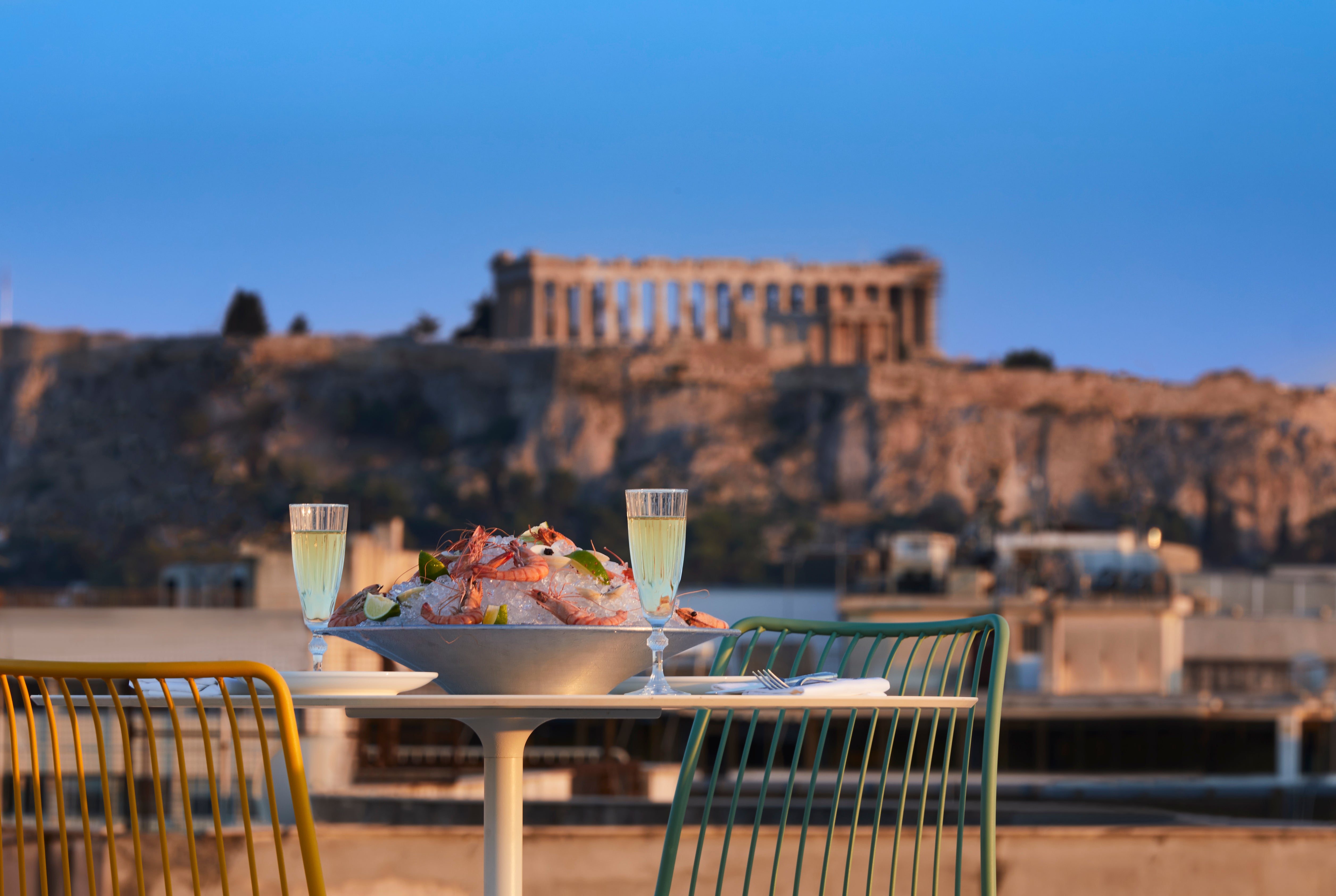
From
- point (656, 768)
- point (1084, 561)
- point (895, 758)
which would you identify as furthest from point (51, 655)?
point (1084, 561)

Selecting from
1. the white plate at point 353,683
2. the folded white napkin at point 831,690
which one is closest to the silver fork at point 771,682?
the folded white napkin at point 831,690

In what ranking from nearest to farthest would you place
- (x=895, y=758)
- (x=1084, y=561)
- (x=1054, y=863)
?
1. (x=1054, y=863)
2. (x=895, y=758)
3. (x=1084, y=561)

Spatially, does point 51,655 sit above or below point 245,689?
below

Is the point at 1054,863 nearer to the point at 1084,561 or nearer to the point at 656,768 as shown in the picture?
the point at 656,768

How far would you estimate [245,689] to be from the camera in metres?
1.79

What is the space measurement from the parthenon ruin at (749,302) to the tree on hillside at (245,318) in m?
11.2

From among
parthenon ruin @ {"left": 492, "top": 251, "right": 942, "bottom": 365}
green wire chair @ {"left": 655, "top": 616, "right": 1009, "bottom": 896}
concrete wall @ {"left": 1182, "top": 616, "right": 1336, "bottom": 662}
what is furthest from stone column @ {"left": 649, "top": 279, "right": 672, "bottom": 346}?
green wire chair @ {"left": 655, "top": 616, "right": 1009, "bottom": 896}

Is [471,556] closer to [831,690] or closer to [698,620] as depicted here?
[698,620]

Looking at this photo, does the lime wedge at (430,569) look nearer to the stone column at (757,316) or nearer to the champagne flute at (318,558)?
the champagne flute at (318,558)

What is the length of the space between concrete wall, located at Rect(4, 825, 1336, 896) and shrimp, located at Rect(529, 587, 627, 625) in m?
1.71

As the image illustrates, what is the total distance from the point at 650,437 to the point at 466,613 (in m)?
74.6

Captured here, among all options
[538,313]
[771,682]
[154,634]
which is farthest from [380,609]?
[538,313]

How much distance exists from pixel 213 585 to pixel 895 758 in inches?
417

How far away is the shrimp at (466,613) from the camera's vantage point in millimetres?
1868
